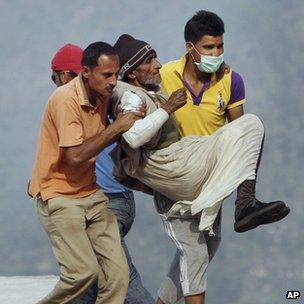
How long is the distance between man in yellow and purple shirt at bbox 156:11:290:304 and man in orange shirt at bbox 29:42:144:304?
304 millimetres

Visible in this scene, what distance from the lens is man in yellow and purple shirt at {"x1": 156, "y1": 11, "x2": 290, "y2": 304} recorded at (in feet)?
20.6

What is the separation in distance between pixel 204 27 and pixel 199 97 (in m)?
0.32

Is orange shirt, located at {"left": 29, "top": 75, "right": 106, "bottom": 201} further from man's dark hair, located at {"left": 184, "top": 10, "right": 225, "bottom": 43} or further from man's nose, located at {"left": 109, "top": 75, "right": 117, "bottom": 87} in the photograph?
man's dark hair, located at {"left": 184, "top": 10, "right": 225, "bottom": 43}

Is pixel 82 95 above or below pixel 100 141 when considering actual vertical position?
above

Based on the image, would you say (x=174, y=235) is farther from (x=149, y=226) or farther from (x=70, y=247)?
(x=149, y=226)

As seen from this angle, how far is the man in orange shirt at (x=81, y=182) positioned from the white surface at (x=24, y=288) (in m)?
1.28

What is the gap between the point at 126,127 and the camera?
5938mm

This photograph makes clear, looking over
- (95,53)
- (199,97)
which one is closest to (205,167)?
(199,97)

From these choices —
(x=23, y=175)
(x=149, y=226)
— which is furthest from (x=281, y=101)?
(x=23, y=175)

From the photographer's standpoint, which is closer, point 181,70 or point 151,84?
point 151,84

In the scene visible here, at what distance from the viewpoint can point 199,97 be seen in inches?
250

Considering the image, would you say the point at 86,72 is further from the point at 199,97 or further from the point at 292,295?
the point at 292,295

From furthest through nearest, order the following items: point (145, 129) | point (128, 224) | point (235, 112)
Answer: point (128, 224) < point (235, 112) < point (145, 129)

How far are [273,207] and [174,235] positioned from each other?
68 cm
